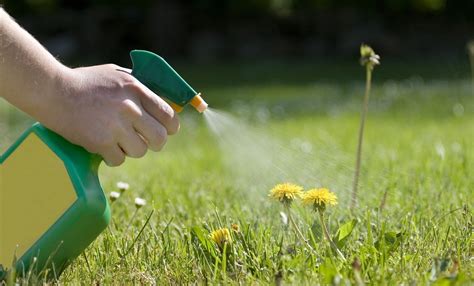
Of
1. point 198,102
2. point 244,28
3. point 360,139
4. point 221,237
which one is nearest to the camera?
point 221,237

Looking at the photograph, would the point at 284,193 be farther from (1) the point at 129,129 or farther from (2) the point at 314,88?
(2) the point at 314,88

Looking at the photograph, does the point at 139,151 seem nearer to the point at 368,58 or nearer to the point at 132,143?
the point at 132,143

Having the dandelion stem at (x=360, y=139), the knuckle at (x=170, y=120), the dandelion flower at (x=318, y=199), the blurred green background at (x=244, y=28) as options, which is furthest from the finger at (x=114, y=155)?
the blurred green background at (x=244, y=28)

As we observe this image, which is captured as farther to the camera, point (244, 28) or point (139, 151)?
point (244, 28)

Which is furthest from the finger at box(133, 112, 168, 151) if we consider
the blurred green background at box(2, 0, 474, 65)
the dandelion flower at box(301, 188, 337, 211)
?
the blurred green background at box(2, 0, 474, 65)

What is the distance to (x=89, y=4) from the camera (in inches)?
558

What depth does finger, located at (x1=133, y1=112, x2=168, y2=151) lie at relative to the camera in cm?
150

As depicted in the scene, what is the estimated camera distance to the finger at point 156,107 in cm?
152

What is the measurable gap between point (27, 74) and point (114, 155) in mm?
220

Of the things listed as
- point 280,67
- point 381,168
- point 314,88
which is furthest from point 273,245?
point 280,67

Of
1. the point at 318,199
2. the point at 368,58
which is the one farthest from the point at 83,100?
the point at 368,58

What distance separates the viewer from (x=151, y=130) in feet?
4.95

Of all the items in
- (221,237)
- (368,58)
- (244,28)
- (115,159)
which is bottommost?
(221,237)

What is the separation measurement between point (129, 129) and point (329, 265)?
449 millimetres
